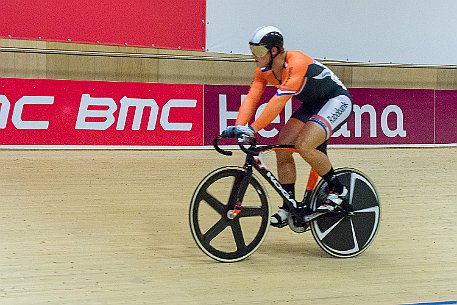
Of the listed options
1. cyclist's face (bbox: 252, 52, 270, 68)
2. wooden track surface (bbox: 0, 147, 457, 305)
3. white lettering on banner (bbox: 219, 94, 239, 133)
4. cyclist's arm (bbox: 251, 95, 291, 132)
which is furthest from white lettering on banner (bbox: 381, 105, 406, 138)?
cyclist's arm (bbox: 251, 95, 291, 132)

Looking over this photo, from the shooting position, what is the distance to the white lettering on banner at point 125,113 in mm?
7891

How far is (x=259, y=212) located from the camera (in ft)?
14.2

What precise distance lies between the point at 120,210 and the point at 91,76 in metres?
2.84

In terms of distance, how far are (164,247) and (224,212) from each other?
609 mm

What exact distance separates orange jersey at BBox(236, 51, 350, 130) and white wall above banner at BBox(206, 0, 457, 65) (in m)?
4.12

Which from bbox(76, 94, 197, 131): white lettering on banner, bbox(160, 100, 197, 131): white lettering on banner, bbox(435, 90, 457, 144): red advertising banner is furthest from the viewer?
bbox(435, 90, 457, 144): red advertising banner

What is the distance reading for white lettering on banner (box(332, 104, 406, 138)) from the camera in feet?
29.2

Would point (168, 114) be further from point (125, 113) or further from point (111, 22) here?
point (111, 22)

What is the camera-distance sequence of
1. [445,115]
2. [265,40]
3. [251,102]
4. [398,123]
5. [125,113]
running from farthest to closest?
[445,115] → [398,123] → [125,113] → [251,102] → [265,40]

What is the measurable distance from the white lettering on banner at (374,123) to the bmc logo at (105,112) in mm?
1808

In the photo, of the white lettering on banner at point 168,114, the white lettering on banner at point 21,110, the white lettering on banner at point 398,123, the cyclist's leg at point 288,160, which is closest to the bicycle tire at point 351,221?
the cyclist's leg at point 288,160

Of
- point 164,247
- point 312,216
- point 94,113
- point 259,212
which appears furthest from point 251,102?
point 94,113

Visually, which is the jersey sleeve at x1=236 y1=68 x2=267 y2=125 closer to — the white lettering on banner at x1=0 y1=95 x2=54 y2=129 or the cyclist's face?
the cyclist's face

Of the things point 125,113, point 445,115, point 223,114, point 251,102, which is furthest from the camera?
point 445,115
